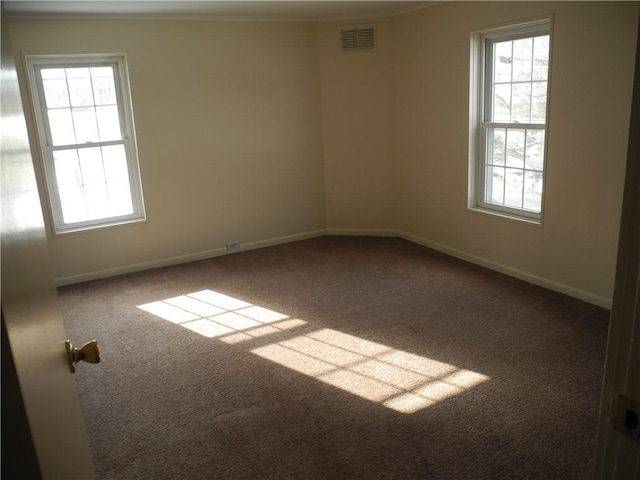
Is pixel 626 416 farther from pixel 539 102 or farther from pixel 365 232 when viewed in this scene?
pixel 365 232

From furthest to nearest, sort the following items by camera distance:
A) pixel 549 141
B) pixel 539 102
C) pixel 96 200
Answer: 1. pixel 96 200
2. pixel 539 102
3. pixel 549 141

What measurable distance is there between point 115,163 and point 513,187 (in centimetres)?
381

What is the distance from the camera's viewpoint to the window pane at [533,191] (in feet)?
14.3

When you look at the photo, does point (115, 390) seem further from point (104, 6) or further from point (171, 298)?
point (104, 6)

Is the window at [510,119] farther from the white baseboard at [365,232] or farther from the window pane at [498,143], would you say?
the white baseboard at [365,232]

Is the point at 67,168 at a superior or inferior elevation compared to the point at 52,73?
inferior

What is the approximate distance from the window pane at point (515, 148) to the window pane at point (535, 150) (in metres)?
0.07

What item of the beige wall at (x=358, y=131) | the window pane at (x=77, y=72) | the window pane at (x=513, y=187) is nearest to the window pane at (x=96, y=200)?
the window pane at (x=77, y=72)

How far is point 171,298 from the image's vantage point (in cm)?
456

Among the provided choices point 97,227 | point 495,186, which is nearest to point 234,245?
point 97,227

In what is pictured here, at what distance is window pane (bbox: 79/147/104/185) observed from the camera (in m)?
5.01

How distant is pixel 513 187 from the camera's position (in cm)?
464

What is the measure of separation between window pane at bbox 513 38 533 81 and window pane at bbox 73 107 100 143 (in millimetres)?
3888

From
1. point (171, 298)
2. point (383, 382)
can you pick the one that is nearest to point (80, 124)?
point (171, 298)
